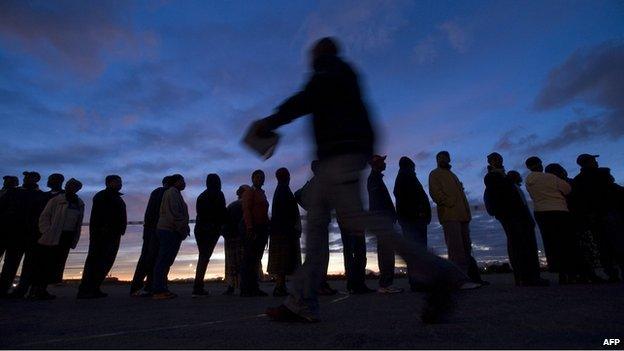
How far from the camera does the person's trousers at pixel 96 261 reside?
686cm

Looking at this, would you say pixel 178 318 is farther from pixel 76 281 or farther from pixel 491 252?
pixel 76 281

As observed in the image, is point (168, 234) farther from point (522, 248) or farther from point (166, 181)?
point (522, 248)

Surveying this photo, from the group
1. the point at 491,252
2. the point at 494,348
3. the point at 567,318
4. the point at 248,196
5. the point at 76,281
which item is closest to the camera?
the point at 494,348

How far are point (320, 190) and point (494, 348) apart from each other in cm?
153

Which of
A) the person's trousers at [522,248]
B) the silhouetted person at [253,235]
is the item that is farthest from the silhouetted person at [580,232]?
the silhouetted person at [253,235]

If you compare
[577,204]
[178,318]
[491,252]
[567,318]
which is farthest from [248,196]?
[491,252]

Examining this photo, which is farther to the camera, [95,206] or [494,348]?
[95,206]

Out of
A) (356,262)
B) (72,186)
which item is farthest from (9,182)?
(356,262)

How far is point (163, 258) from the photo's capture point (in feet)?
20.4

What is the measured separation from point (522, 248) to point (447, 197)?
1.37 m

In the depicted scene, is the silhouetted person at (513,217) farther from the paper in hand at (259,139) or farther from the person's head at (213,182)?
the paper in hand at (259,139)

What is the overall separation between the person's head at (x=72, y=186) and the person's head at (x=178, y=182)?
1.75 m

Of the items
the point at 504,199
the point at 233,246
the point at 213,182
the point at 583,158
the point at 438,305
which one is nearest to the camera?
the point at 438,305

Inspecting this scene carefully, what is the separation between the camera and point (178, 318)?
12.4 feet
